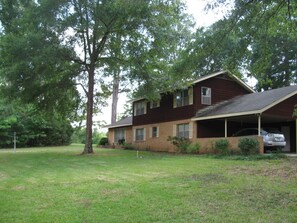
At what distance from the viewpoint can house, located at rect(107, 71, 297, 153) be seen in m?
21.1

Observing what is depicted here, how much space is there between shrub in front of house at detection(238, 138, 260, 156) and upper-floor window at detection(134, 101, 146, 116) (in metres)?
14.2

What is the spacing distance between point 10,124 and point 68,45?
16.2 metres

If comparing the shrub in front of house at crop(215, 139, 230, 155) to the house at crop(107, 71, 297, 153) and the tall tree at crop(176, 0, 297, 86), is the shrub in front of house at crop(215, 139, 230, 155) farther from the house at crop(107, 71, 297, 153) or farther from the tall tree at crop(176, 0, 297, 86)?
the tall tree at crop(176, 0, 297, 86)

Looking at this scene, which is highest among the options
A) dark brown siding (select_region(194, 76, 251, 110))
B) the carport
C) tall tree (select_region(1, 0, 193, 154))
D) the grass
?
tall tree (select_region(1, 0, 193, 154))

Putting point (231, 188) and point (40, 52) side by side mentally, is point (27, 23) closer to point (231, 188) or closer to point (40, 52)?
point (40, 52)

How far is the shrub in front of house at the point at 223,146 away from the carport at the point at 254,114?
1393 millimetres

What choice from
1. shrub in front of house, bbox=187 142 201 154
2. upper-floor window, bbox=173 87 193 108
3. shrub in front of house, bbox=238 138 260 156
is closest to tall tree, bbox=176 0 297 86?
shrub in front of house, bbox=238 138 260 156

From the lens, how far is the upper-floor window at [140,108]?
31.7 meters

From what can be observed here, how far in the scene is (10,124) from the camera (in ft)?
117

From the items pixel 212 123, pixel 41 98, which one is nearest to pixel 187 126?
pixel 212 123

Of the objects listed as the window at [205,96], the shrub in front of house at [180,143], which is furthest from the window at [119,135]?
the window at [205,96]

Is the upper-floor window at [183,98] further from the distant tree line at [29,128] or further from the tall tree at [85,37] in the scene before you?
the distant tree line at [29,128]

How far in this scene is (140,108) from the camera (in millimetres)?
32375

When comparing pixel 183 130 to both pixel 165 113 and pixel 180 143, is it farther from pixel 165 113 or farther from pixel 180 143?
pixel 165 113
